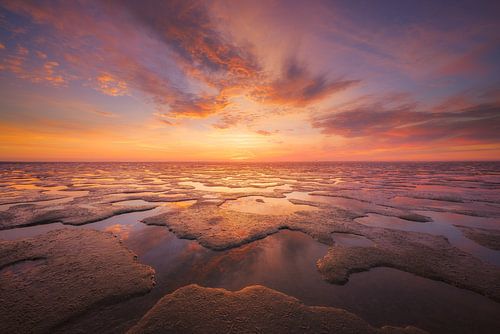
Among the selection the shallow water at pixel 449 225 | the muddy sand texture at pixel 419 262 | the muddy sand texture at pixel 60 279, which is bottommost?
the shallow water at pixel 449 225

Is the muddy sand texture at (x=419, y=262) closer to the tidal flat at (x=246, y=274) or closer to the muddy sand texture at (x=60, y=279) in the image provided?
the tidal flat at (x=246, y=274)

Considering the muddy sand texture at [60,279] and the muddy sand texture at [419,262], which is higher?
the muddy sand texture at [60,279]

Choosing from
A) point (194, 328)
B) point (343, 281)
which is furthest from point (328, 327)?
point (194, 328)

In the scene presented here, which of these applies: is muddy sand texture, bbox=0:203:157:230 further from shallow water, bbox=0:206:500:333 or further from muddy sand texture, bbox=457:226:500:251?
muddy sand texture, bbox=457:226:500:251

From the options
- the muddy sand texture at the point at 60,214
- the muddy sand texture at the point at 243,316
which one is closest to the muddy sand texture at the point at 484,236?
the muddy sand texture at the point at 243,316

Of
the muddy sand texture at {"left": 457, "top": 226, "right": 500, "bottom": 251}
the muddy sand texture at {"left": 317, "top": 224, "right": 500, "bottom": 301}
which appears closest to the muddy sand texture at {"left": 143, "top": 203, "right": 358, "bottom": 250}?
the muddy sand texture at {"left": 317, "top": 224, "right": 500, "bottom": 301}

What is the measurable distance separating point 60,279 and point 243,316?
16.2 feet

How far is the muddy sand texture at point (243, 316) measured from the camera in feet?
12.6

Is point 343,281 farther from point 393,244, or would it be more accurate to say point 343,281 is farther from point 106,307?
point 106,307

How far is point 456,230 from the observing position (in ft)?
31.3

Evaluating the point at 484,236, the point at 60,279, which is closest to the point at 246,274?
the point at 60,279

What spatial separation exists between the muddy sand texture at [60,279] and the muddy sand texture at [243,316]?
1111 mm

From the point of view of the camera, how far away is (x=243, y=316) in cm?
416

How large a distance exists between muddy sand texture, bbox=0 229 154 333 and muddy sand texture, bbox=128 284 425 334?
1.11 metres
